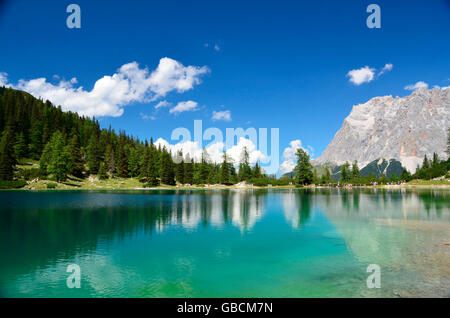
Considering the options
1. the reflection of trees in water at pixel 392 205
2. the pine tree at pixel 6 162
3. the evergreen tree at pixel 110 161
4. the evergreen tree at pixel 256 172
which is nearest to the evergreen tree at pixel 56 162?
the pine tree at pixel 6 162

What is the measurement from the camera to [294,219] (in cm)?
3341

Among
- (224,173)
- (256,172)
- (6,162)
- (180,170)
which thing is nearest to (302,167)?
(256,172)

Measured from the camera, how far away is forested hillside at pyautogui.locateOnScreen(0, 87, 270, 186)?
9643 cm

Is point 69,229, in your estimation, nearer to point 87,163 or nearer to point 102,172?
point 102,172

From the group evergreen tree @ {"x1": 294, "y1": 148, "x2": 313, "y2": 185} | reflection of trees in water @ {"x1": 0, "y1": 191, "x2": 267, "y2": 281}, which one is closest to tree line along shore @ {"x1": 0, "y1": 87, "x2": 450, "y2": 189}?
evergreen tree @ {"x1": 294, "y1": 148, "x2": 313, "y2": 185}

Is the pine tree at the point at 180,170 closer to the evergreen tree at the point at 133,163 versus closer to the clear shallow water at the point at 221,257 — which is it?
the evergreen tree at the point at 133,163

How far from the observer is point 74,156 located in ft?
355

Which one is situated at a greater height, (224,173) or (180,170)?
(180,170)

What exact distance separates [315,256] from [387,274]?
435 centimetres

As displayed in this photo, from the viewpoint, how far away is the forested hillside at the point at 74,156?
9643cm

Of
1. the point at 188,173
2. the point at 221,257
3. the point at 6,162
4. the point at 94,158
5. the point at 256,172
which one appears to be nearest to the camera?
the point at 221,257

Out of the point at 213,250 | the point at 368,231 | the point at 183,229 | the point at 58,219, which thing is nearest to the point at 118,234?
the point at 183,229

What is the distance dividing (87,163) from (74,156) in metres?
15.4
